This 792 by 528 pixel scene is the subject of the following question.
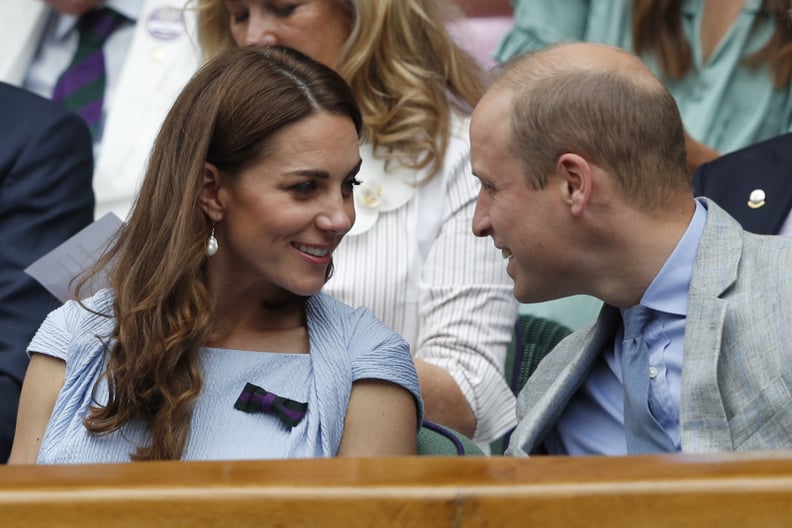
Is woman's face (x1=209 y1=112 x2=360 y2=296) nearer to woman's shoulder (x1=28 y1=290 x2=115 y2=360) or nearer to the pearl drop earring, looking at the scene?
the pearl drop earring

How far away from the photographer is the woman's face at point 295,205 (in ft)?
5.96

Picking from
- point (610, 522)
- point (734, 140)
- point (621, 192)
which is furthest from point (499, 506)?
point (734, 140)

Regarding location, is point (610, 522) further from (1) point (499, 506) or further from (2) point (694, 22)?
(2) point (694, 22)

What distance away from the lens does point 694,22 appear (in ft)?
9.70

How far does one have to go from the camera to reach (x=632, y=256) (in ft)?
5.31

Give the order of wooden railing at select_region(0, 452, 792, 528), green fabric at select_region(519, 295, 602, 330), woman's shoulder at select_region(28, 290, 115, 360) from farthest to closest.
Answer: green fabric at select_region(519, 295, 602, 330) → woman's shoulder at select_region(28, 290, 115, 360) → wooden railing at select_region(0, 452, 792, 528)

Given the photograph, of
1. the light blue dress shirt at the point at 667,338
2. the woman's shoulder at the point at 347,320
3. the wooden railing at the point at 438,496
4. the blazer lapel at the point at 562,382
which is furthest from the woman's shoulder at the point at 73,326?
the wooden railing at the point at 438,496

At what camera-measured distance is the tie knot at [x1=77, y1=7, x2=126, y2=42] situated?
132 inches

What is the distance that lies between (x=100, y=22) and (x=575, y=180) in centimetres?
212

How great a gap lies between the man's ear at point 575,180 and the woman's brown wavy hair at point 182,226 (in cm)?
43

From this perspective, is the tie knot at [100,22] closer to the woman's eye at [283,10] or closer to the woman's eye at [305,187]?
the woman's eye at [283,10]

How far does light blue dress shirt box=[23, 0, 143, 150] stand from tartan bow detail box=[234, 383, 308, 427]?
176 centimetres

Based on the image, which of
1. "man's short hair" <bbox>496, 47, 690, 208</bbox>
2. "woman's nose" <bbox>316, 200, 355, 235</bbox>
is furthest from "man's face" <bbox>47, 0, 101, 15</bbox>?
"man's short hair" <bbox>496, 47, 690, 208</bbox>

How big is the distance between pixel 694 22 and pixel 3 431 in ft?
Answer: 6.07
